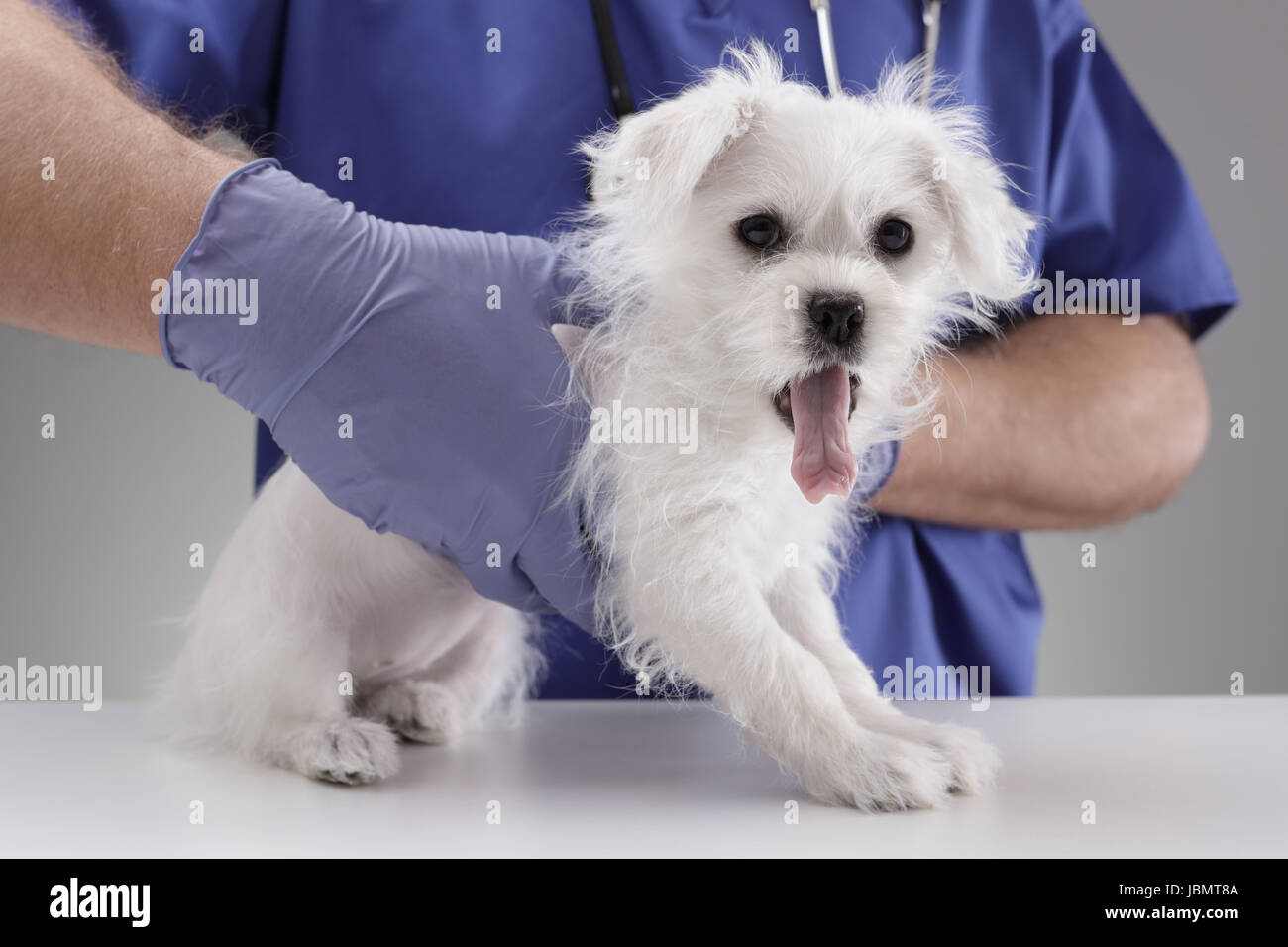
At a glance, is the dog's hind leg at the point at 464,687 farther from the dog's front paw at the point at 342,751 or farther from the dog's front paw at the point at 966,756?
the dog's front paw at the point at 966,756

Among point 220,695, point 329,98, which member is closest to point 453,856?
point 220,695

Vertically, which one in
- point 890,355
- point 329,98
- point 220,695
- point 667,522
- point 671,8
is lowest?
point 220,695

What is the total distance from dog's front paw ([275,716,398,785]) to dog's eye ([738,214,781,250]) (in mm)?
638

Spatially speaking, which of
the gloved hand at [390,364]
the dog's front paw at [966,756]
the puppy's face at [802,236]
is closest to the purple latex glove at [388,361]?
the gloved hand at [390,364]

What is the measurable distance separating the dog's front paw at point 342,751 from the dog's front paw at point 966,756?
562 millimetres

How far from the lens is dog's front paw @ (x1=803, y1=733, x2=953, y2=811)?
1.02 meters

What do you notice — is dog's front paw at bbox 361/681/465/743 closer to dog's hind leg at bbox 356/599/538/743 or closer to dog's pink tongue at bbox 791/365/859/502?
dog's hind leg at bbox 356/599/538/743

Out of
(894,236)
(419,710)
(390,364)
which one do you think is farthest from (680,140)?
(419,710)

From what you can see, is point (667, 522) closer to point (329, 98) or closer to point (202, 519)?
point (329, 98)

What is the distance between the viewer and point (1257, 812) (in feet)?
3.26

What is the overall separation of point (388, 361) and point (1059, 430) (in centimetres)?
118

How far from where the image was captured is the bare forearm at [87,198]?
1.20 metres

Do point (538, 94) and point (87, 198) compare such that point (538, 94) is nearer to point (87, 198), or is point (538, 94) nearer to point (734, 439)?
point (87, 198)

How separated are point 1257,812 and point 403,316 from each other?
3.16 ft
